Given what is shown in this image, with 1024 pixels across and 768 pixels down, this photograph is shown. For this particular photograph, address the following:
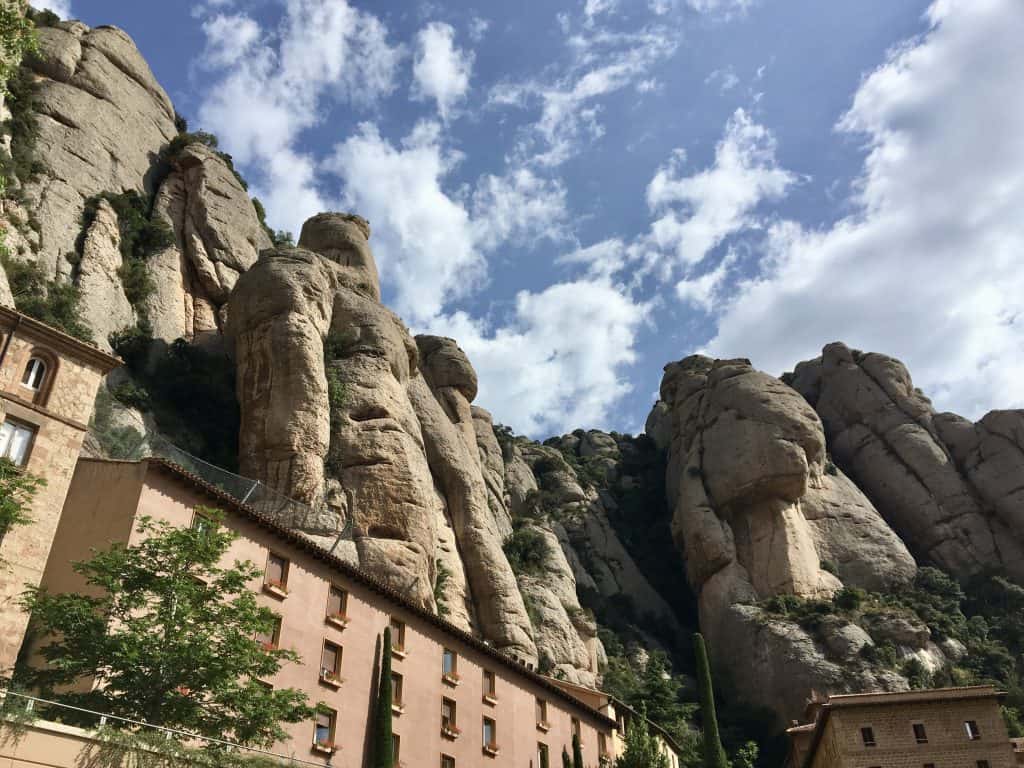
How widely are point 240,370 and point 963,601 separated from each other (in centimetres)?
5665

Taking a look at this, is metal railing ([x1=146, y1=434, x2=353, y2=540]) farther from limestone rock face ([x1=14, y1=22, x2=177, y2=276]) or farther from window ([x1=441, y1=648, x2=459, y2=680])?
limestone rock face ([x1=14, y1=22, x2=177, y2=276])

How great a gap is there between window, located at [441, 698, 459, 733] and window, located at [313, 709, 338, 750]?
6111 mm

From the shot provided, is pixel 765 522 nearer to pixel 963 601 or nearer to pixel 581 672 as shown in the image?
pixel 963 601

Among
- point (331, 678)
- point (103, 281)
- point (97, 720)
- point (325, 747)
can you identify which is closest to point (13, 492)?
point (97, 720)

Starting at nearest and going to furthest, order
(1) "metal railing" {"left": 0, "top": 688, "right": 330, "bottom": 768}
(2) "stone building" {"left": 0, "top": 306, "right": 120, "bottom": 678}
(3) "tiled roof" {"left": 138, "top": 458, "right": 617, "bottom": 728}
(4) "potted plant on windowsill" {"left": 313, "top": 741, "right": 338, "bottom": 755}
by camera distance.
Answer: (1) "metal railing" {"left": 0, "top": 688, "right": 330, "bottom": 768} < (2) "stone building" {"left": 0, "top": 306, "right": 120, "bottom": 678} < (3) "tiled roof" {"left": 138, "top": 458, "right": 617, "bottom": 728} < (4) "potted plant on windowsill" {"left": 313, "top": 741, "right": 338, "bottom": 755}

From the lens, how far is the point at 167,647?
20.0m

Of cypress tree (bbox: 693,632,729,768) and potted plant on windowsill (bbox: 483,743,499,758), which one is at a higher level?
cypress tree (bbox: 693,632,729,768)

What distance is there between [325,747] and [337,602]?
17.0 ft

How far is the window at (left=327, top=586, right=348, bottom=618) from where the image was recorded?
104 ft

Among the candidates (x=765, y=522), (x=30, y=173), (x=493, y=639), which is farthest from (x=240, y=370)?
(x=765, y=522)

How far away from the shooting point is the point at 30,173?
157 feet

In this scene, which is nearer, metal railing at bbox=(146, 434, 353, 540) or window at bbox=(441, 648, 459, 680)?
metal railing at bbox=(146, 434, 353, 540)

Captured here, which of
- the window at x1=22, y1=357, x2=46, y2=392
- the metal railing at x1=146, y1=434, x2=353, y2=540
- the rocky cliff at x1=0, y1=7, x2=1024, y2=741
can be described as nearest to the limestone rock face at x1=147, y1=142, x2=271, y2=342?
the rocky cliff at x1=0, y1=7, x2=1024, y2=741

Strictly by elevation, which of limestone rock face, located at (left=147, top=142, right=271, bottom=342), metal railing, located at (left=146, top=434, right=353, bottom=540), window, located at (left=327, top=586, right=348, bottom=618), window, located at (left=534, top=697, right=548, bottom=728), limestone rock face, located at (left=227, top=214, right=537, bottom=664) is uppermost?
limestone rock face, located at (left=147, top=142, right=271, bottom=342)
